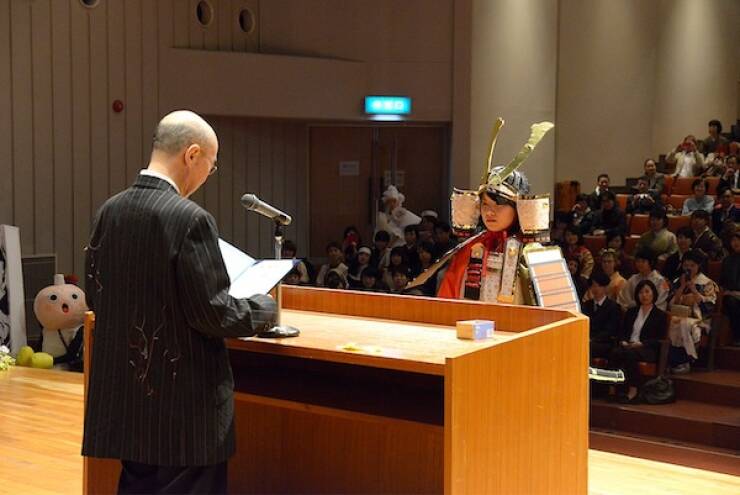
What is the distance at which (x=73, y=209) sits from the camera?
9484 mm

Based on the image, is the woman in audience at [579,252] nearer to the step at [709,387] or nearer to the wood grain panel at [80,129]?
the step at [709,387]

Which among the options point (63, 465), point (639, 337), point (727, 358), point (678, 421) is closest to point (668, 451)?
point (678, 421)

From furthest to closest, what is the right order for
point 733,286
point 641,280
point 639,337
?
1. point 733,286
2. point 641,280
3. point 639,337

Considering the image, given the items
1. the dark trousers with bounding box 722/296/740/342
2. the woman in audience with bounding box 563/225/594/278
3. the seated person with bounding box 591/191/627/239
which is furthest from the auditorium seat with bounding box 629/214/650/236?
the dark trousers with bounding box 722/296/740/342

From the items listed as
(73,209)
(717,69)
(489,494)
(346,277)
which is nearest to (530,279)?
(489,494)

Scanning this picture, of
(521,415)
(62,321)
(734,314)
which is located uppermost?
(521,415)

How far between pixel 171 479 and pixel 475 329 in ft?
2.82

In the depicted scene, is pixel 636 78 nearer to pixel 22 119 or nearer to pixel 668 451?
pixel 22 119

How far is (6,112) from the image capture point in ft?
29.3

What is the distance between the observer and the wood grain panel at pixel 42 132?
9109 mm

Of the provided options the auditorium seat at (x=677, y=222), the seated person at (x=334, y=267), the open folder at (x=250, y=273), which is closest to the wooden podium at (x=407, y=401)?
the open folder at (x=250, y=273)

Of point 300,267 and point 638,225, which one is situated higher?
point 638,225

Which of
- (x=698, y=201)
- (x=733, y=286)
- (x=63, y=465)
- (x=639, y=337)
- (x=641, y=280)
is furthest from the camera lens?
(x=698, y=201)

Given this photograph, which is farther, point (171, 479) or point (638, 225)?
point (638, 225)
